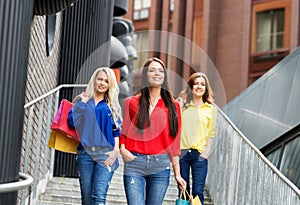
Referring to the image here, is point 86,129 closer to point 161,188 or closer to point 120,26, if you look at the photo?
point 161,188

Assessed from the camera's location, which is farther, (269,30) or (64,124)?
(269,30)

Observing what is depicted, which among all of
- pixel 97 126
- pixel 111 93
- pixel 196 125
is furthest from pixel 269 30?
pixel 97 126

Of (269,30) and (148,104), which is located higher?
(269,30)

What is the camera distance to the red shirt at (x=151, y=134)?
7188 mm

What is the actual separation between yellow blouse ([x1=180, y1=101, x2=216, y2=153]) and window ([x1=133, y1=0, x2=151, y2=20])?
38.0 m

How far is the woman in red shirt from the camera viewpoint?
716 centimetres

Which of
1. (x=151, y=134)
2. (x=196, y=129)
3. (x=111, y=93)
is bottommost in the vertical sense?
(x=151, y=134)

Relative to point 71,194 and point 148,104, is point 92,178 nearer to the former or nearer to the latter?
point 148,104

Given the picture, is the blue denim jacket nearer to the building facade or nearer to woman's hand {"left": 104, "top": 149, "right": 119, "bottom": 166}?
woman's hand {"left": 104, "top": 149, "right": 119, "bottom": 166}

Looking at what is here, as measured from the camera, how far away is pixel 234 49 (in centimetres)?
3909

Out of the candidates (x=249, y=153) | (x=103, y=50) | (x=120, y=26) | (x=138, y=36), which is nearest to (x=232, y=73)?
(x=138, y=36)

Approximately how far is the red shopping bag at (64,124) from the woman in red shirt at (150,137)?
90 centimetres

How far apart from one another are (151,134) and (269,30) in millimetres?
32118

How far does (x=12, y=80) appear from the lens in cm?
491
